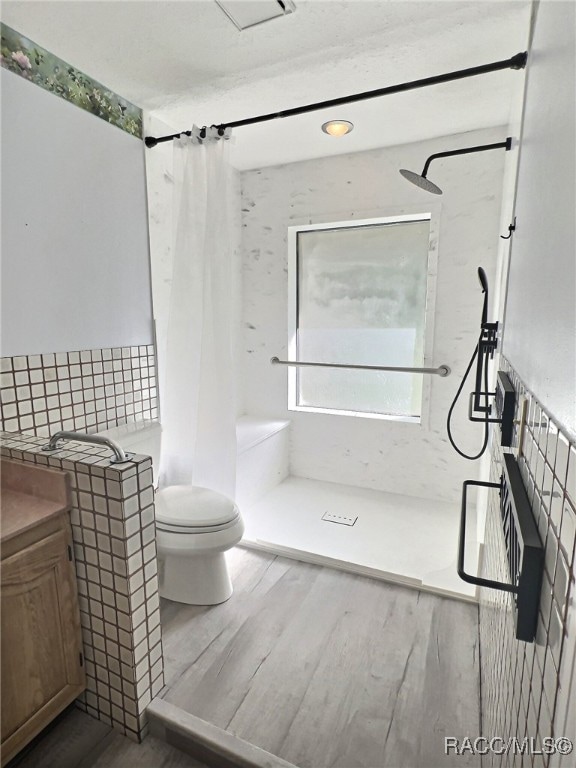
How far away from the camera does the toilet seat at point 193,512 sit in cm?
174

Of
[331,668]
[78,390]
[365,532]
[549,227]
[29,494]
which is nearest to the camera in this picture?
[549,227]

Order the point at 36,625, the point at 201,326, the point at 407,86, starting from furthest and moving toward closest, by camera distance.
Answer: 1. the point at 201,326
2. the point at 407,86
3. the point at 36,625

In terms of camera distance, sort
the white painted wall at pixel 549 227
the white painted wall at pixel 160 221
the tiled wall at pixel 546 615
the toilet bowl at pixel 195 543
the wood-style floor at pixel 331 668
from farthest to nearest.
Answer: the white painted wall at pixel 160 221
the toilet bowl at pixel 195 543
the wood-style floor at pixel 331 668
the white painted wall at pixel 549 227
the tiled wall at pixel 546 615

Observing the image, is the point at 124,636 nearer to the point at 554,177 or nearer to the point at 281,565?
the point at 281,565

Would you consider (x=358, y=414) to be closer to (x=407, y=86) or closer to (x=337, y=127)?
(x=337, y=127)

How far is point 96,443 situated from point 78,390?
764 mm

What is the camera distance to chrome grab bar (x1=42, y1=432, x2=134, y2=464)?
3.88ft

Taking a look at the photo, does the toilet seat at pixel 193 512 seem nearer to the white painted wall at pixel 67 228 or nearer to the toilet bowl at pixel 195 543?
the toilet bowl at pixel 195 543

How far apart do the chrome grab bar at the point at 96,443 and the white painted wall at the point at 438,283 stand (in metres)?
2.07

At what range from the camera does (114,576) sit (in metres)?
1.22

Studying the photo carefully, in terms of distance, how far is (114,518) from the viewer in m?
1.17

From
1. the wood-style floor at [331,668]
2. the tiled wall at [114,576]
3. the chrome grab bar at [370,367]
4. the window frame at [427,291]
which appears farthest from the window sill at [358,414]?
the tiled wall at [114,576]

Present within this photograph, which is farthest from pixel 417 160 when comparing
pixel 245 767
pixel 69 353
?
pixel 245 767

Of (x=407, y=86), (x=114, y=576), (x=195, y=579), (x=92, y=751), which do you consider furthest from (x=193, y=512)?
(x=407, y=86)
